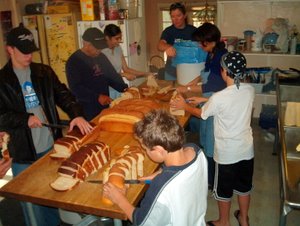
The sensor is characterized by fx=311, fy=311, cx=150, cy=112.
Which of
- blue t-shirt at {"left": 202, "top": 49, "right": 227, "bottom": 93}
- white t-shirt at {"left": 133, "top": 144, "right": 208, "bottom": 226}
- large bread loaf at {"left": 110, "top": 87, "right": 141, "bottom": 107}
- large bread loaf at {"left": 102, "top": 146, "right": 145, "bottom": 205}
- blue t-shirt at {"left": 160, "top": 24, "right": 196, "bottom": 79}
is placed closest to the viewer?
white t-shirt at {"left": 133, "top": 144, "right": 208, "bottom": 226}

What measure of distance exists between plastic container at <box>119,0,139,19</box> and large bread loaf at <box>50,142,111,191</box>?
316 cm

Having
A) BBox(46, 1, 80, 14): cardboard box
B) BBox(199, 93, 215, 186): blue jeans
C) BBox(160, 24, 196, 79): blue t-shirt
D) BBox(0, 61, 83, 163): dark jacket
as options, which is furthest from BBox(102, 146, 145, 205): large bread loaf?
BBox(46, 1, 80, 14): cardboard box

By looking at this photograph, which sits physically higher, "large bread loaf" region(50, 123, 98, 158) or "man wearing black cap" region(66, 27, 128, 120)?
"man wearing black cap" region(66, 27, 128, 120)

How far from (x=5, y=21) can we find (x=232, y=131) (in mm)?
3785

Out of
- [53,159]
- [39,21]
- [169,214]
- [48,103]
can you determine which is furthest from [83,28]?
[169,214]

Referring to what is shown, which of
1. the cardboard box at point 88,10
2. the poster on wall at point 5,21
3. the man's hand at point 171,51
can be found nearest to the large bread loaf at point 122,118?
the man's hand at point 171,51

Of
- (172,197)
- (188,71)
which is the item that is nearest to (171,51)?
(188,71)

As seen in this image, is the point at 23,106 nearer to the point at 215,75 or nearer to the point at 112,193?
the point at 112,193

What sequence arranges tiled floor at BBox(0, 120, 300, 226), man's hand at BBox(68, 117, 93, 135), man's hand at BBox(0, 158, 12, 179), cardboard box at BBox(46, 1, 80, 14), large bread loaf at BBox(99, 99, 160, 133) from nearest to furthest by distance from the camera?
man's hand at BBox(0, 158, 12, 179) → man's hand at BBox(68, 117, 93, 135) → large bread loaf at BBox(99, 99, 160, 133) → tiled floor at BBox(0, 120, 300, 226) → cardboard box at BBox(46, 1, 80, 14)

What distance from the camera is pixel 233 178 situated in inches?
93.5

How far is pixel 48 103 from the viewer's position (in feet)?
7.62

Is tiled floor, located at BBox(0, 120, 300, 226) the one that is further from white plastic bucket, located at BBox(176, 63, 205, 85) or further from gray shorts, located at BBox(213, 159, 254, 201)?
white plastic bucket, located at BBox(176, 63, 205, 85)

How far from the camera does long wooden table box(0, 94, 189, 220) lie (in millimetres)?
1600

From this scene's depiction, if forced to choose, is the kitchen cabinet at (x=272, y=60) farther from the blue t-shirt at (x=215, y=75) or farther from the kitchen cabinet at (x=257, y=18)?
the blue t-shirt at (x=215, y=75)
